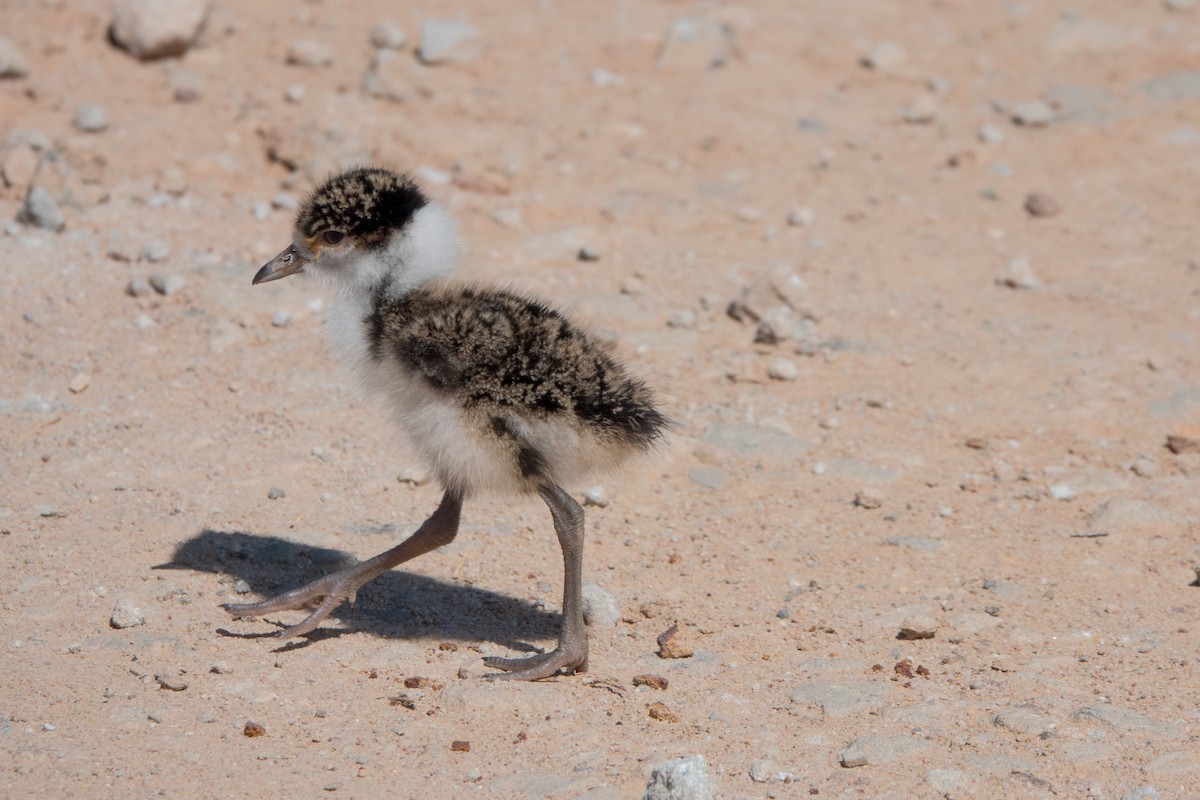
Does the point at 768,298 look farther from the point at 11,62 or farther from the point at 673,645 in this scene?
the point at 11,62

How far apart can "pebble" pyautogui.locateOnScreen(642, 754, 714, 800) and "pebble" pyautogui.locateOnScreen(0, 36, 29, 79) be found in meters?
7.99

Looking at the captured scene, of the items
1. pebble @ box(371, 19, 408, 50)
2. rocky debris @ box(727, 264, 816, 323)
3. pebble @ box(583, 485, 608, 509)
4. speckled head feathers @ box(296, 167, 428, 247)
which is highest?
speckled head feathers @ box(296, 167, 428, 247)

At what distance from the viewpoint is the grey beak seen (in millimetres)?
5500

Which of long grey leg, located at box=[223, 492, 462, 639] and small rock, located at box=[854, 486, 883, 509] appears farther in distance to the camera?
small rock, located at box=[854, 486, 883, 509]

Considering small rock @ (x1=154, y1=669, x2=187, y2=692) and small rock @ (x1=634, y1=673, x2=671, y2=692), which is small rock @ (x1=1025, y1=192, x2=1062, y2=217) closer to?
small rock @ (x1=634, y1=673, x2=671, y2=692)

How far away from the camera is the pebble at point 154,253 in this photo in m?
8.24

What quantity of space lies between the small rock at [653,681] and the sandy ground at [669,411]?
2cm

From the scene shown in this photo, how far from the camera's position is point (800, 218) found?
934 cm

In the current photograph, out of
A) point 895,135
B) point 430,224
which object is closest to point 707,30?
point 895,135

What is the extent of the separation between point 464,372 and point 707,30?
7032 mm

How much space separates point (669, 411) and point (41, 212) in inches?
160

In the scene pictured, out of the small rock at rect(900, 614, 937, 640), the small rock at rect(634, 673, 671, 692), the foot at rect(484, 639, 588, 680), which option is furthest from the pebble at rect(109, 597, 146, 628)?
the small rock at rect(900, 614, 937, 640)

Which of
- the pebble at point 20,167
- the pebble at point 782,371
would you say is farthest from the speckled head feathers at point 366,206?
the pebble at point 20,167

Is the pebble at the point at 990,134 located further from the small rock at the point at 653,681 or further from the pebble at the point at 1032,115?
the small rock at the point at 653,681
